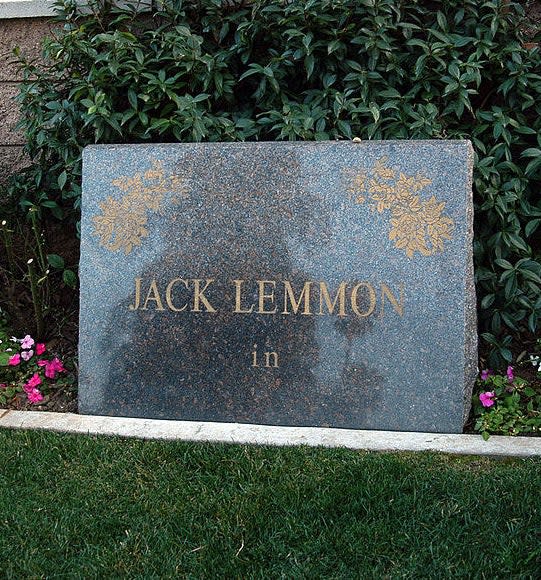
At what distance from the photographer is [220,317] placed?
3240 millimetres

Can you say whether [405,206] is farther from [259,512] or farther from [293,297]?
[259,512]

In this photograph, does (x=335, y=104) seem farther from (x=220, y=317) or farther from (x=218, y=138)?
(x=220, y=317)

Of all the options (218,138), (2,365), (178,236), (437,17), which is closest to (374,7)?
(437,17)

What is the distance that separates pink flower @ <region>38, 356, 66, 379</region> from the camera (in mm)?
3611

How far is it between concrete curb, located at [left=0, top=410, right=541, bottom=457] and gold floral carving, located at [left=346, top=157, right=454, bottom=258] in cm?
73

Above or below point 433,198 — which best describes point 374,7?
above

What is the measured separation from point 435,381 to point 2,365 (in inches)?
78.1

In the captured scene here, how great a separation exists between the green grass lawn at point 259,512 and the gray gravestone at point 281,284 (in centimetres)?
34

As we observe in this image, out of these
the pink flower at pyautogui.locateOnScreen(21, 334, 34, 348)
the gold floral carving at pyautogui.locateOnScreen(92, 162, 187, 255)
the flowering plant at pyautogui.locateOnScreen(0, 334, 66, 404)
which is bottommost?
the flowering plant at pyautogui.locateOnScreen(0, 334, 66, 404)

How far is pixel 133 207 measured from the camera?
3.33 m

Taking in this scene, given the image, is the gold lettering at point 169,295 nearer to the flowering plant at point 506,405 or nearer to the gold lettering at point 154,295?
the gold lettering at point 154,295

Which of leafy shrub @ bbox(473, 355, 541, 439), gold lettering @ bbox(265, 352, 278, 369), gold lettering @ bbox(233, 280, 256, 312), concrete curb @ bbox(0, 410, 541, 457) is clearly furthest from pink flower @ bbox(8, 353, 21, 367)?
leafy shrub @ bbox(473, 355, 541, 439)

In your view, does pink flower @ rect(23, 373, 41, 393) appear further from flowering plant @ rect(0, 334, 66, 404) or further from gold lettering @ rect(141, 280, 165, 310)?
gold lettering @ rect(141, 280, 165, 310)

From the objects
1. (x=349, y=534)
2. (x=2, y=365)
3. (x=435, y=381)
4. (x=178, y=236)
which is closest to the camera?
(x=349, y=534)
